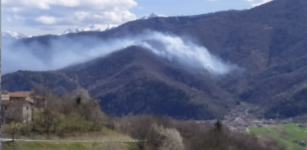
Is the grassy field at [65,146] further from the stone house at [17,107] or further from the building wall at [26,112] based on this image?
the building wall at [26,112]

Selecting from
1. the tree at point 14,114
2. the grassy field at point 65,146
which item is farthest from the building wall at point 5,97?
the grassy field at point 65,146

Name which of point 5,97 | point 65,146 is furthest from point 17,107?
point 65,146

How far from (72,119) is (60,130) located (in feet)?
34.3

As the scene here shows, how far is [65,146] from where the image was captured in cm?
7775

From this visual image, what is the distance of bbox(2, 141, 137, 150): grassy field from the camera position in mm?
68750

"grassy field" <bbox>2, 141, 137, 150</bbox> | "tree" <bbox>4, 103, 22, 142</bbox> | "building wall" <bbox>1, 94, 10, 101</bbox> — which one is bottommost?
"grassy field" <bbox>2, 141, 137, 150</bbox>

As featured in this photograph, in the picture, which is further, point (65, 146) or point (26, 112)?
point (26, 112)

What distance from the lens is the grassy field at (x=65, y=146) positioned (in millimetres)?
68750

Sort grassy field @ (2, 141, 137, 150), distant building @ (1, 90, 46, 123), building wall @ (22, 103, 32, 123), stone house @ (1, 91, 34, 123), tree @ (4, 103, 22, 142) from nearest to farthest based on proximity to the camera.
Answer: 1. grassy field @ (2, 141, 137, 150)
2. tree @ (4, 103, 22, 142)
3. stone house @ (1, 91, 34, 123)
4. distant building @ (1, 90, 46, 123)
5. building wall @ (22, 103, 32, 123)

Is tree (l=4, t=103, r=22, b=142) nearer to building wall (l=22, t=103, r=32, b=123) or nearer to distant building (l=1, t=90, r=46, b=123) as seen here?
distant building (l=1, t=90, r=46, b=123)

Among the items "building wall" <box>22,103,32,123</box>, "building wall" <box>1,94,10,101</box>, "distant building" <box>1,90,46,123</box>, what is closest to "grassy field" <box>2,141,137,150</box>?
"distant building" <box>1,90,46,123</box>

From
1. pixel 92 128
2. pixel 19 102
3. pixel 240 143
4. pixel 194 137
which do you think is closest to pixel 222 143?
pixel 194 137

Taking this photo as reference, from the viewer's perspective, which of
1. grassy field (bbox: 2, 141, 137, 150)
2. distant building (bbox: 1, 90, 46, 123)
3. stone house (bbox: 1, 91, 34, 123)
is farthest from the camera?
distant building (bbox: 1, 90, 46, 123)

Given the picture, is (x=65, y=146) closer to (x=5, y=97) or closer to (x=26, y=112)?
(x=26, y=112)
